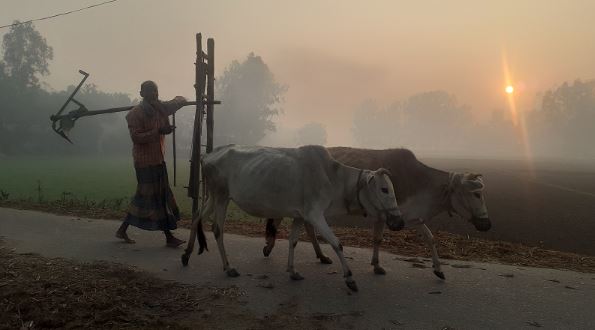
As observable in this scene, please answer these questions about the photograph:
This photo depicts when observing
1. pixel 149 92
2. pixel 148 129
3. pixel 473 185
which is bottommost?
pixel 473 185

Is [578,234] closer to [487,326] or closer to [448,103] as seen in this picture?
[487,326]

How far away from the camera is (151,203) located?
7953mm

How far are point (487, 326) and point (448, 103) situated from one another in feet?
546

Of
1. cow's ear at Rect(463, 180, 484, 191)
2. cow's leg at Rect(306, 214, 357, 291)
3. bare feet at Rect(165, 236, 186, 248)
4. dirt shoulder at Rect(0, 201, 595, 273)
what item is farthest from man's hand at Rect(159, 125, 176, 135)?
cow's ear at Rect(463, 180, 484, 191)

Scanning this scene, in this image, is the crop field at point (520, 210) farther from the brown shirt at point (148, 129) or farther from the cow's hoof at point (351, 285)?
the cow's hoof at point (351, 285)

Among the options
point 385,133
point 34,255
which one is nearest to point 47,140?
point 34,255

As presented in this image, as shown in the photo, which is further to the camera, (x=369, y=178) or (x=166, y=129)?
(x=166, y=129)

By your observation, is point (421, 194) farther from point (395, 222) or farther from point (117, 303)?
point (117, 303)

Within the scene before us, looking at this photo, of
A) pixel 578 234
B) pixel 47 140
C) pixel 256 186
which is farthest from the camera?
pixel 47 140

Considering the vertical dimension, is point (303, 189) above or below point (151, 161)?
below

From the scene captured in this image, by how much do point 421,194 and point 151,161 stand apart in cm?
476

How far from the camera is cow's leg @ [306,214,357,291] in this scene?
18.5ft

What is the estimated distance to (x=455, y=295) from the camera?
5727mm

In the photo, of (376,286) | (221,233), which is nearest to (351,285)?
(376,286)
